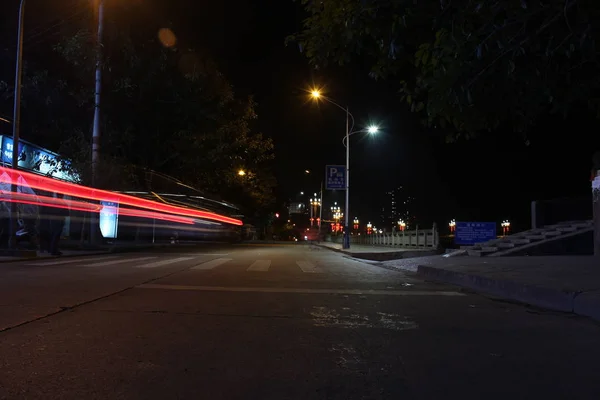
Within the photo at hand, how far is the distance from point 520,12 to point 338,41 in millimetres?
2317

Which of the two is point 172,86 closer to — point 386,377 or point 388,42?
point 388,42

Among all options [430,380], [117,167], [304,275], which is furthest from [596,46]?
[117,167]

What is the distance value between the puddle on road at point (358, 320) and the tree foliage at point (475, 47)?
2.79m

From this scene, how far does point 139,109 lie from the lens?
28688mm

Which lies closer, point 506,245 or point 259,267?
point 259,267

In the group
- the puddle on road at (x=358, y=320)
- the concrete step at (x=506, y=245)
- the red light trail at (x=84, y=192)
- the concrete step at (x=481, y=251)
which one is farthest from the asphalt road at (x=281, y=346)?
the red light trail at (x=84, y=192)

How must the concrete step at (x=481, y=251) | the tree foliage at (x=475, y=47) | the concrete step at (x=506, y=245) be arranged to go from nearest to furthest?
the tree foliage at (x=475, y=47) < the concrete step at (x=481, y=251) < the concrete step at (x=506, y=245)

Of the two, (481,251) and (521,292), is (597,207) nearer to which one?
(481,251)

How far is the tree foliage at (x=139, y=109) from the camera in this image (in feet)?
81.8

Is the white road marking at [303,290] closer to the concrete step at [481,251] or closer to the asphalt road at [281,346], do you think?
the asphalt road at [281,346]

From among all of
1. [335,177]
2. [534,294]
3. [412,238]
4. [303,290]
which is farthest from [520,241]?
[335,177]

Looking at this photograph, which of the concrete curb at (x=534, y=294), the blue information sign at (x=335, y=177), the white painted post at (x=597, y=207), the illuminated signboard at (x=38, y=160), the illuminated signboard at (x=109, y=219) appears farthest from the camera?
the blue information sign at (x=335, y=177)

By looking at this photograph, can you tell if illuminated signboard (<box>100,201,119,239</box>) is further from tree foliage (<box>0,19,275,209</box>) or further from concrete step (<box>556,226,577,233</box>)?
concrete step (<box>556,226,577,233</box>)

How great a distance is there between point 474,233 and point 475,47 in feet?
54.7
